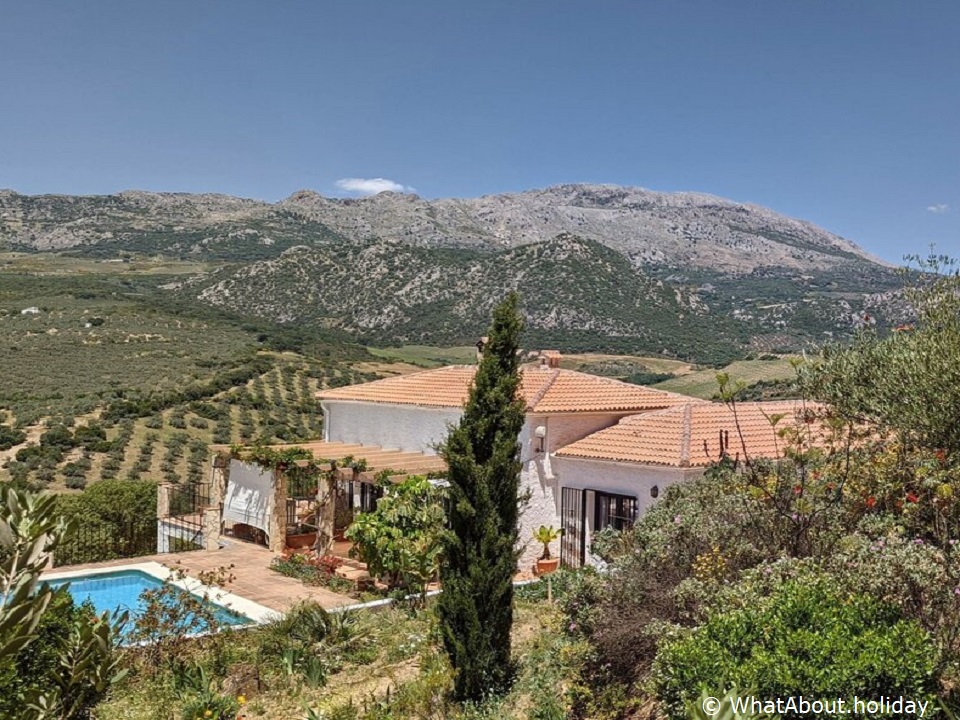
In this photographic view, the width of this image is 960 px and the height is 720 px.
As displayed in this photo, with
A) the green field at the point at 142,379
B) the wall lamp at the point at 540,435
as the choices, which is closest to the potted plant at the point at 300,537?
the wall lamp at the point at 540,435

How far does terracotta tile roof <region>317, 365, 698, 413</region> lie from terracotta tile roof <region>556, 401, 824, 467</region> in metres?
0.98

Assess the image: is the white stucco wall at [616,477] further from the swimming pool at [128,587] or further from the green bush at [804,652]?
the green bush at [804,652]

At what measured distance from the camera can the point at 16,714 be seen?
5.35 metres

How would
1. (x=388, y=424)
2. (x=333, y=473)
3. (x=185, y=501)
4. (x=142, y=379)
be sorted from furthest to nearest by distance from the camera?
(x=142, y=379) → (x=185, y=501) → (x=388, y=424) → (x=333, y=473)

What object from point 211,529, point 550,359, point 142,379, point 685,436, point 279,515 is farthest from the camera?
point 142,379

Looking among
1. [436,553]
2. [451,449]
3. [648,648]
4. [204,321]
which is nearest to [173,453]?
[436,553]

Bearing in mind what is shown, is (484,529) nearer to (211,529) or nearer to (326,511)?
(326,511)

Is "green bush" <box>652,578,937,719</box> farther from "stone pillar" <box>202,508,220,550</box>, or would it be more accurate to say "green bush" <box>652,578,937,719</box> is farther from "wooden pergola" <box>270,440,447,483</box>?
"stone pillar" <box>202,508,220,550</box>

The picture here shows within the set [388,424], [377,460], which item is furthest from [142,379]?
[377,460]

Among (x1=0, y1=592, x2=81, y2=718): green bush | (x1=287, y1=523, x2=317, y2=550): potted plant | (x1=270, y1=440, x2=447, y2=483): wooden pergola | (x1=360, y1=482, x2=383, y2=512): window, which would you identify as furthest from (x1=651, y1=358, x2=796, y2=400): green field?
(x1=0, y1=592, x2=81, y2=718): green bush

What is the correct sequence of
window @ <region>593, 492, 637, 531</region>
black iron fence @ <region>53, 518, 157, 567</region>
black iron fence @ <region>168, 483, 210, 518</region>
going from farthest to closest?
black iron fence @ <region>168, 483, 210, 518</region> < black iron fence @ <region>53, 518, 157, 567</region> < window @ <region>593, 492, 637, 531</region>

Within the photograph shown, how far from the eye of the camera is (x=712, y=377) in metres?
64.3

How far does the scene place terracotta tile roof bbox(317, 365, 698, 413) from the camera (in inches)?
747

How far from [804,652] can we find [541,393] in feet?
43.7
